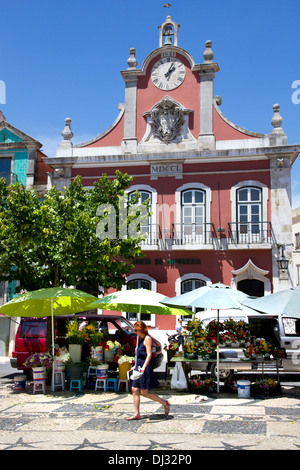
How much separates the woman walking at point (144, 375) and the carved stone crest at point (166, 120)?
14.2 metres

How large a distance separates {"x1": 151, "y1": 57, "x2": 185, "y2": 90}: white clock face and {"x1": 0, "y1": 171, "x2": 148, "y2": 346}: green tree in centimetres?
912

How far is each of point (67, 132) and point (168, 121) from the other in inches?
183

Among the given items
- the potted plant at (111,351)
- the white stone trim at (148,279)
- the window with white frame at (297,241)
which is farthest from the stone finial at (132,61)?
the window with white frame at (297,241)

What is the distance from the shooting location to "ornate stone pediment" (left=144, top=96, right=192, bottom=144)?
2141 centimetres

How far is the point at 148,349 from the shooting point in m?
8.14

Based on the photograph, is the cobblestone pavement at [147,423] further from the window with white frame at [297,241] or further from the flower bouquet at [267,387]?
the window with white frame at [297,241]

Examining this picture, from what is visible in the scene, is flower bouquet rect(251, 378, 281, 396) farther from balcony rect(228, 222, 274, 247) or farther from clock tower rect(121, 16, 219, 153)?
clock tower rect(121, 16, 219, 153)

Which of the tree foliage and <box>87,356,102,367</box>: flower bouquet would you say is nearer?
<box>87,356,102,367</box>: flower bouquet

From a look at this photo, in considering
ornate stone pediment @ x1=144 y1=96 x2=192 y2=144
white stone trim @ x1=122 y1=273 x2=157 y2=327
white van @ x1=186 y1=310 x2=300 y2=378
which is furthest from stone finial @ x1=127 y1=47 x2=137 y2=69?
white van @ x1=186 y1=310 x2=300 y2=378

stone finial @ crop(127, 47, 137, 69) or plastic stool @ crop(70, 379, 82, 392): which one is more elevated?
Answer: stone finial @ crop(127, 47, 137, 69)

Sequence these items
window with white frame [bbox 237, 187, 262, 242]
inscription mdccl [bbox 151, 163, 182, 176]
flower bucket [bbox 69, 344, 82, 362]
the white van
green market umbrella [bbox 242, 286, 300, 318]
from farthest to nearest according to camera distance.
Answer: inscription mdccl [bbox 151, 163, 182, 176] → window with white frame [bbox 237, 187, 262, 242] → the white van → flower bucket [bbox 69, 344, 82, 362] → green market umbrella [bbox 242, 286, 300, 318]

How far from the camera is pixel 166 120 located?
2156 cm

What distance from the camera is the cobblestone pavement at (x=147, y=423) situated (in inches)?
265
